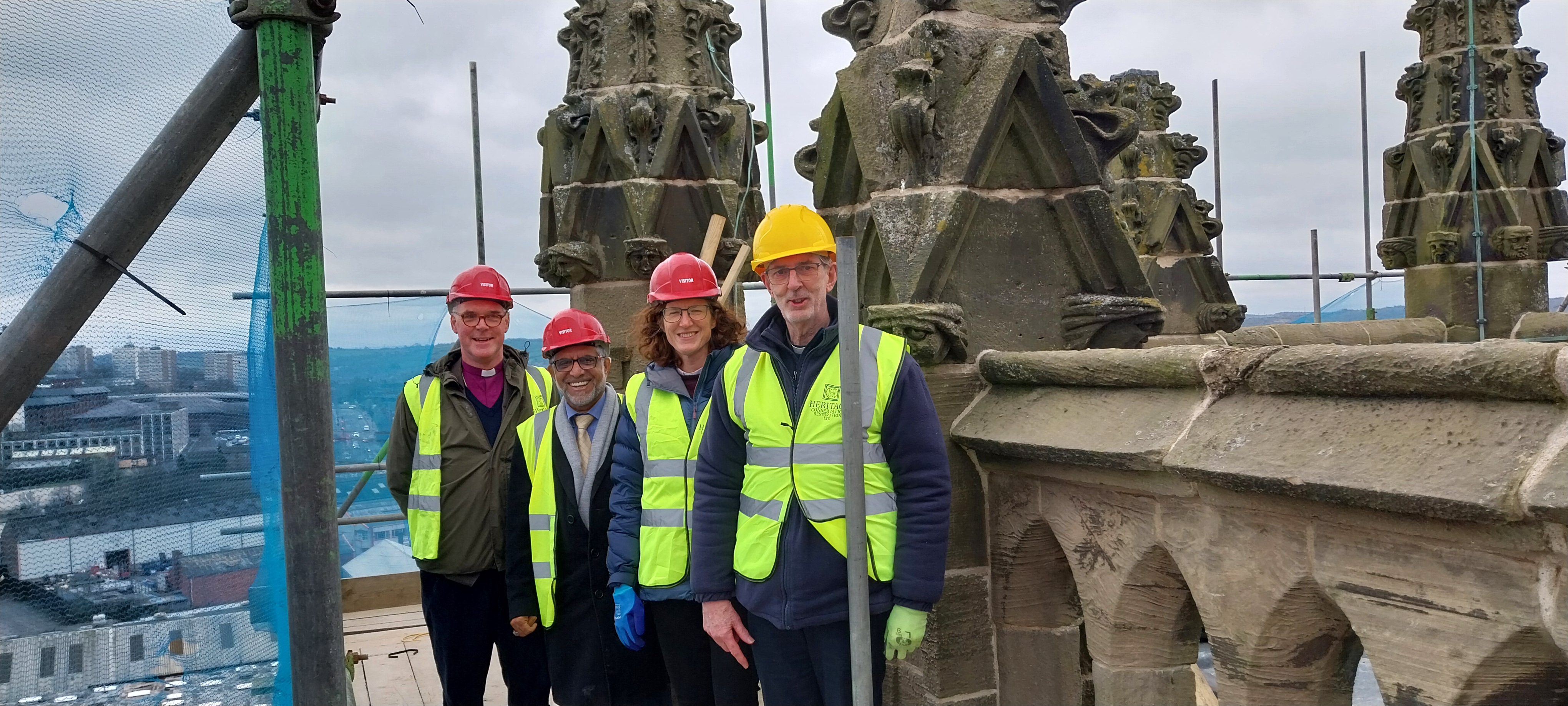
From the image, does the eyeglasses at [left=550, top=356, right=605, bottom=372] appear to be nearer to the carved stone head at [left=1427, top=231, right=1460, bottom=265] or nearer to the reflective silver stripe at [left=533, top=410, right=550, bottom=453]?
the reflective silver stripe at [left=533, top=410, right=550, bottom=453]

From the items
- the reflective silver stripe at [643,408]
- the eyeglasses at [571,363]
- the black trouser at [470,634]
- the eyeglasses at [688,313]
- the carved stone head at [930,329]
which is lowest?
the black trouser at [470,634]

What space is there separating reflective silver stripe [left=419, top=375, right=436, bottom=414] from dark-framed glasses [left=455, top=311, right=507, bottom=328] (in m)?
0.18

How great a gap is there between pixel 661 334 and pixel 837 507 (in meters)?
0.82

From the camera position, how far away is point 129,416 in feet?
5.54

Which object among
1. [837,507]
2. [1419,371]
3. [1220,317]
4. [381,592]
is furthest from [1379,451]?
[1220,317]

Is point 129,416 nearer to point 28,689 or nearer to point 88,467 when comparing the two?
point 88,467

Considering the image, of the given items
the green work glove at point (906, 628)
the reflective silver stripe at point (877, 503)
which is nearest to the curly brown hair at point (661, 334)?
the reflective silver stripe at point (877, 503)

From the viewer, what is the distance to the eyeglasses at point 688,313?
111 inches

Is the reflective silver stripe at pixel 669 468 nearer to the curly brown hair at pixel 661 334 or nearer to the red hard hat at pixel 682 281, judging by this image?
the curly brown hair at pixel 661 334

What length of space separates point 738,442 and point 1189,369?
93 cm

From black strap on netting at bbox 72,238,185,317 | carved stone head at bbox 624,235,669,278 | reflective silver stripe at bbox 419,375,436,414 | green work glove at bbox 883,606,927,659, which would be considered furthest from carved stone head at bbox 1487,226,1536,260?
black strap on netting at bbox 72,238,185,317

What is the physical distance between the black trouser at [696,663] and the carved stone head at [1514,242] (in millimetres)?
7448

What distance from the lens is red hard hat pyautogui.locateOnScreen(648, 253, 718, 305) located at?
9.22 feet

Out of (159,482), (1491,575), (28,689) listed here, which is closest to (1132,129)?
(1491,575)
